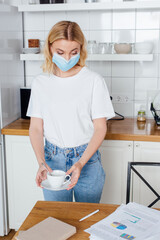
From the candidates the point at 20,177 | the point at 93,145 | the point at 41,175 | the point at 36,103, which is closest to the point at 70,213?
the point at 41,175

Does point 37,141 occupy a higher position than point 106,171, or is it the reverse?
point 37,141

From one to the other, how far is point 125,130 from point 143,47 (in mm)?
657

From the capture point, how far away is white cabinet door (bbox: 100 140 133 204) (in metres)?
2.24

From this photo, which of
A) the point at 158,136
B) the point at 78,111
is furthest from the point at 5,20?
the point at 158,136

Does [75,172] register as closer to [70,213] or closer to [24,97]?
[70,213]

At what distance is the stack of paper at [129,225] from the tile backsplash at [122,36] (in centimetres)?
162

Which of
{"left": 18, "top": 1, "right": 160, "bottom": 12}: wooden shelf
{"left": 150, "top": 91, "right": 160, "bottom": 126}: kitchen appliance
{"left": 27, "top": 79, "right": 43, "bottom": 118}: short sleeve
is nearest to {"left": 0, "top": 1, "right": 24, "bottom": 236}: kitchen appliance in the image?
{"left": 18, "top": 1, "right": 160, "bottom": 12}: wooden shelf

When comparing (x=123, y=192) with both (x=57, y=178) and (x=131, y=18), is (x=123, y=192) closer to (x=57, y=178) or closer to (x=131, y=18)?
(x=57, y=178)

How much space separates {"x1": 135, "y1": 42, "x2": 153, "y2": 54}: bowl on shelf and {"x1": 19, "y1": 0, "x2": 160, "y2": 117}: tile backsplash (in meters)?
0.18

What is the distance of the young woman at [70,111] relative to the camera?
1.55 meters

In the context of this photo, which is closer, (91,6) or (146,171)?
(146,171)

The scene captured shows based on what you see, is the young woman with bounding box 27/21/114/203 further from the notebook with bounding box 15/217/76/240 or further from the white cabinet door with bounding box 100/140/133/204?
the white cabinet door with bounding box 100/140/133/204

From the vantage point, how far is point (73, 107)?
5.14ft

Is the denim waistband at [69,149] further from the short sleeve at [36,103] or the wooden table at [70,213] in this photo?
the wooden table at [70,213]
